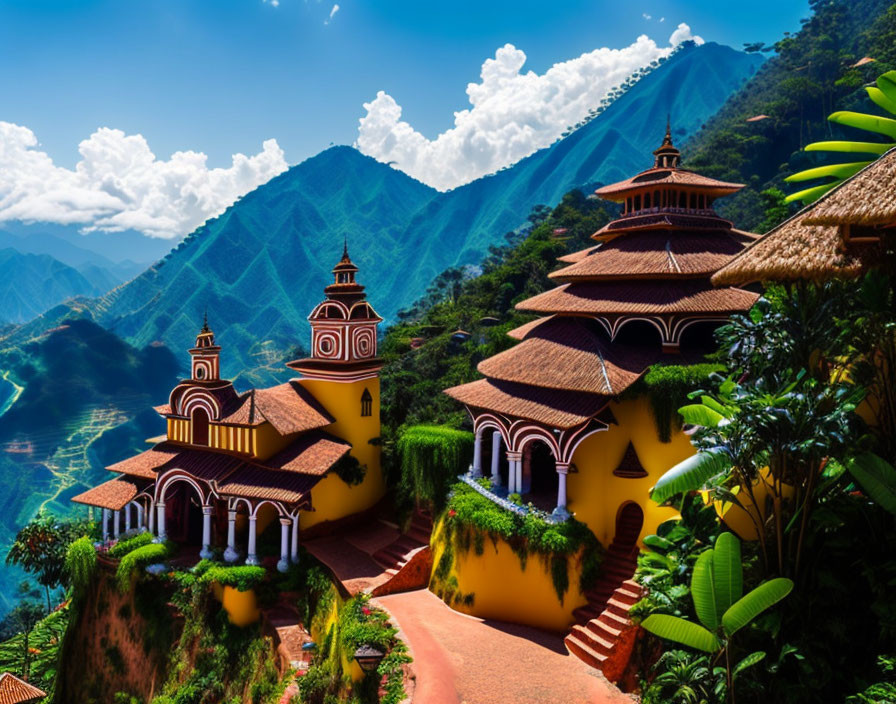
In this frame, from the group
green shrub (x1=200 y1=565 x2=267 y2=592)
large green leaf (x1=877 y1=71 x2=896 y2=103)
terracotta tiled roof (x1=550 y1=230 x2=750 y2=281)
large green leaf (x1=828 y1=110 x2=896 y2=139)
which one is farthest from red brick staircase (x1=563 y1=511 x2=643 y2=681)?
large green leaf (x1=877 y1=71 x2=896 y2=103)

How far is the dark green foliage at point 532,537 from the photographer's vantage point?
13.4 m

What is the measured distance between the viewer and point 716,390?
14.4m

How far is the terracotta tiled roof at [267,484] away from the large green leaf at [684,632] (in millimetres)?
10941

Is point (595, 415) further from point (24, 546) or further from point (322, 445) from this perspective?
point (24, 546)

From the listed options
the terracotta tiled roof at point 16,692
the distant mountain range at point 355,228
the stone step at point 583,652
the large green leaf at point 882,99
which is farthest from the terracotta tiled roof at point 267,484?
the distant mountain range at point 355,228

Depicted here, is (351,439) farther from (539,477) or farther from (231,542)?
(539,477)

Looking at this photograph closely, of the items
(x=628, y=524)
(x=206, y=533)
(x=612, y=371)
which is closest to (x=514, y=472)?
(x=628, y=524)

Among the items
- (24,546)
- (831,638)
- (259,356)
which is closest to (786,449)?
(831,638)

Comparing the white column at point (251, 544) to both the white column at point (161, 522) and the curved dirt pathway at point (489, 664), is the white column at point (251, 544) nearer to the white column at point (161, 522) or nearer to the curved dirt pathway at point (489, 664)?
the white column at point (161, 522)

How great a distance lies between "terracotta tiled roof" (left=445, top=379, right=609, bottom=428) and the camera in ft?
47.1

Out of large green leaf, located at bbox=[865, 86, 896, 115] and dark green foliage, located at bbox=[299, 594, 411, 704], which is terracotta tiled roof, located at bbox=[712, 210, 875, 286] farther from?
dark green foliage, located at bbox=[299, 594, 411, 704]

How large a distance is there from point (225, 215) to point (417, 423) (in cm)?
11873

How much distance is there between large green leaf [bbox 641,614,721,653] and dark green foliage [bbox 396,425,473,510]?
32.3ft

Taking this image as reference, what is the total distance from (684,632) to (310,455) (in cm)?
1228
